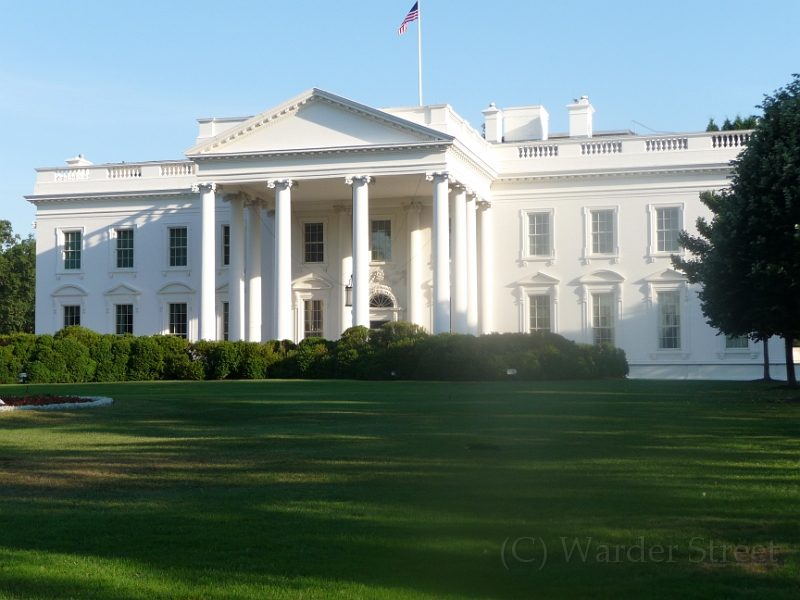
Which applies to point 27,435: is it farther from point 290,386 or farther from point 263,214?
point 263,214

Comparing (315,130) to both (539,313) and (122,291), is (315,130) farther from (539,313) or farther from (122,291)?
(122,291)

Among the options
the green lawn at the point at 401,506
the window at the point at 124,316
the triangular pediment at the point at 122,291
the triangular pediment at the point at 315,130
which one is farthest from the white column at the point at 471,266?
the green lawn at the point at 401,506

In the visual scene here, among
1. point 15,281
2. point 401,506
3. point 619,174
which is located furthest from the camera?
point 15,281

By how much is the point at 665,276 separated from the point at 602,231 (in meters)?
3.62

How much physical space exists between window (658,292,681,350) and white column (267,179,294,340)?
17.4 m

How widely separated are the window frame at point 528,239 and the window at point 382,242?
6384mm

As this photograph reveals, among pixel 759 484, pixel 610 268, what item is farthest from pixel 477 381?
pixel 759 484

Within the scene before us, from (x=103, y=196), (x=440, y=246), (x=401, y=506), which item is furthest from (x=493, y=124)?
(x=401, y=506)

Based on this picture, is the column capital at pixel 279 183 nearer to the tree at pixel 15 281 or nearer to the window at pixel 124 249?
the window at pixel 124 249

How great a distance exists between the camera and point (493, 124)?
50.8 metres

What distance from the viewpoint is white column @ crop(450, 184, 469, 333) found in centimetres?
4031

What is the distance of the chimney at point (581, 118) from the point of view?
5038 centimetres

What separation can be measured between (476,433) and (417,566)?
26.0 ft

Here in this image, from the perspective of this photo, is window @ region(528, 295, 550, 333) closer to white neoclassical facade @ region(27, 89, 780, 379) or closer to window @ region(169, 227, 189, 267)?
white neoclassical facade @ region(27, 89, 780, 379)
